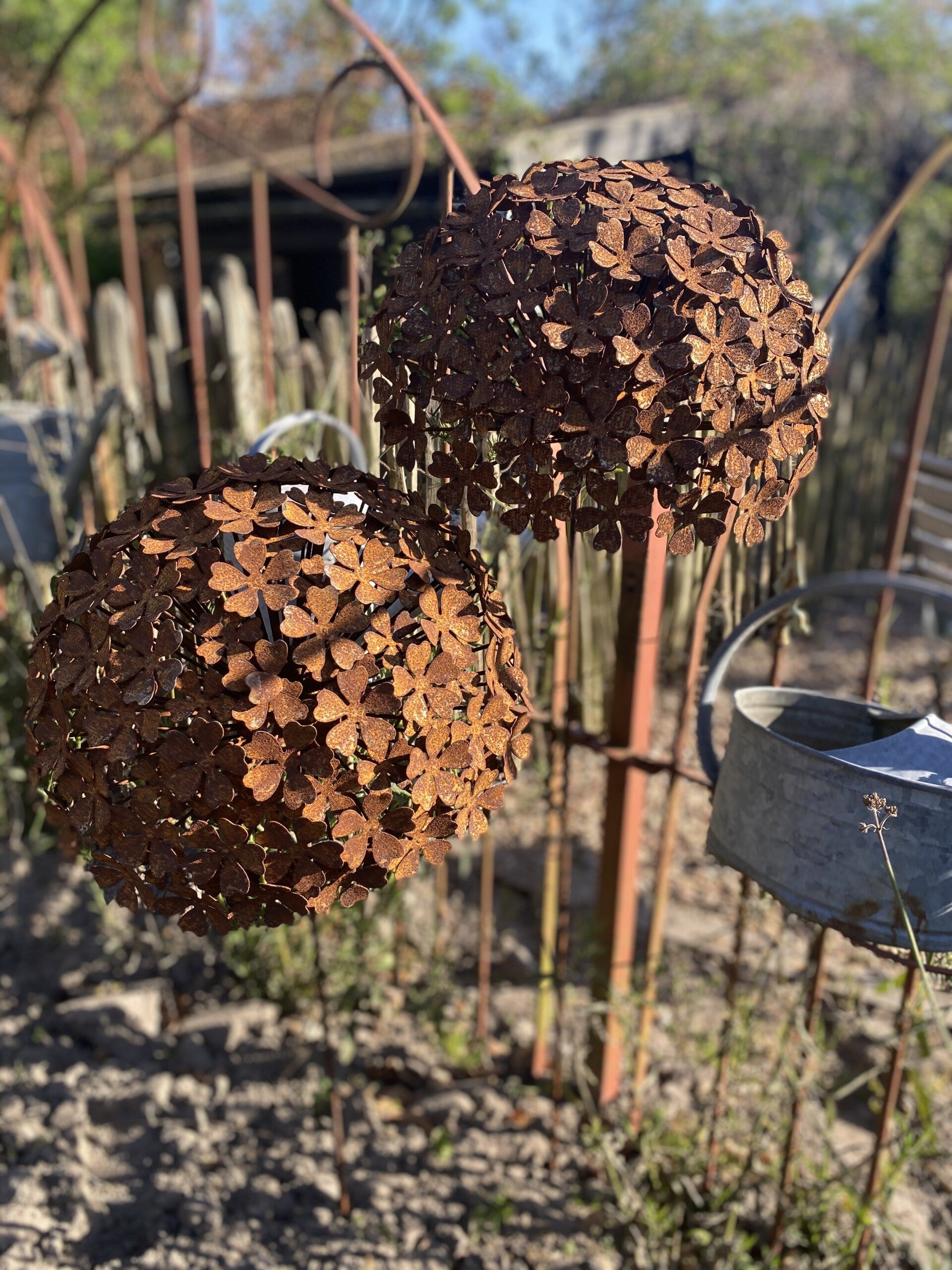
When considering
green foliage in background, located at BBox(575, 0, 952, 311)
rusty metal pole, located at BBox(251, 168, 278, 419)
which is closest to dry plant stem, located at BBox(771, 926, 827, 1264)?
rusty metal pole, located at BBox(251, 168, 278, 419)

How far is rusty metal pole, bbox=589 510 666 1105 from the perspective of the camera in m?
1.34

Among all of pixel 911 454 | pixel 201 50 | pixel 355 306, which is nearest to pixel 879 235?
pixel 911 454

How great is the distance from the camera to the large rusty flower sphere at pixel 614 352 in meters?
0.80

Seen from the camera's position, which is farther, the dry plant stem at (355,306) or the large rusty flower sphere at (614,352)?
the dry plant stem at (355,306)

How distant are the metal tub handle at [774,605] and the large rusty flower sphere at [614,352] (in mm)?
122

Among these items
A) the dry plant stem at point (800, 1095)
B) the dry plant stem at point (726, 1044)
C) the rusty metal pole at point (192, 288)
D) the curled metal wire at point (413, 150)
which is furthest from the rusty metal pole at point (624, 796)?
the rusty metal pole at point (192, 288)

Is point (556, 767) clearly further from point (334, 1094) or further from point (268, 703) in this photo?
point (268, 703)

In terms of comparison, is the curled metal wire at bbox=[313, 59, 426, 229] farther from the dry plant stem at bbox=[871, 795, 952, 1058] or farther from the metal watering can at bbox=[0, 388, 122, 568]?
the dry plant stem at bbox=[871, 795, 952, 1058]

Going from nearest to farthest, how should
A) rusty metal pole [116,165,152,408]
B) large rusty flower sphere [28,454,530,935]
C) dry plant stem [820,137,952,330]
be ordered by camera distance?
large rusty flower sphere [28,454,530,935]
dry plant stem [820,137,952,330]
rusty metal pole [116,165,152,408]

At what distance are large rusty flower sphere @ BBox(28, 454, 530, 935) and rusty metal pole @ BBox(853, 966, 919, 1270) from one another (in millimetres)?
707

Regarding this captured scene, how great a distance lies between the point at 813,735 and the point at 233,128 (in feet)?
44.0

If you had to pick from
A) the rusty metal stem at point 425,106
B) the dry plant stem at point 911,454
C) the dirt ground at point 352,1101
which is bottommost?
the dirt ground at point 352,1101

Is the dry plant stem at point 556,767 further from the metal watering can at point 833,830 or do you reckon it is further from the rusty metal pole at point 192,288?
the rusty metal pole at point 192,288

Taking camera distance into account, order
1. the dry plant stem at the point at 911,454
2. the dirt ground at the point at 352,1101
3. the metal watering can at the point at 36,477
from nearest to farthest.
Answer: the dry plant stem at the point at 911,454
the dirt ground at the point at 352,1101
the metal watering can at the point at 36,477
